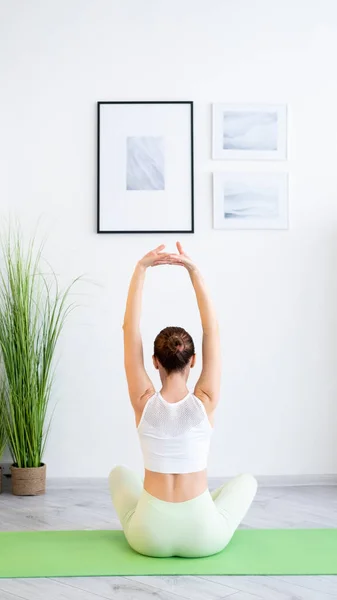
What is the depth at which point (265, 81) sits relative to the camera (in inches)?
159

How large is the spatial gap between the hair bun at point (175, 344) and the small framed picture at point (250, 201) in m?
1.55

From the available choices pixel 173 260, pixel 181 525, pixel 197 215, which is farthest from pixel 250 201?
pixel 181 525

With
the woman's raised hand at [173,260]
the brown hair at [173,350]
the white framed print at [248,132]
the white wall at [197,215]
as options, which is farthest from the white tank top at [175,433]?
the white framed print at [248,132]

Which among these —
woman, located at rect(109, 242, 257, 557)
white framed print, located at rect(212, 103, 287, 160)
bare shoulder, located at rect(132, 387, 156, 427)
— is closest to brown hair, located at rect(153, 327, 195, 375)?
woman, located at rect(109, 242, 257, 557)

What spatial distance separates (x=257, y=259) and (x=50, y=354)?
3.91ft

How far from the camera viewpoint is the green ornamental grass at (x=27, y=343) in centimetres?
370

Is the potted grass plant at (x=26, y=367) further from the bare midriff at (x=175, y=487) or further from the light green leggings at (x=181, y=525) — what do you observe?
the bare midriff at (x=175, y=487)

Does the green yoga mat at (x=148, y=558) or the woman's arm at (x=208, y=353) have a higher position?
the woman's arm at (x=208, y=353)

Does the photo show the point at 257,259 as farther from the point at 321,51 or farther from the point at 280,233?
the point at 321,51

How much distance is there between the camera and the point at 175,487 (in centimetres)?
252

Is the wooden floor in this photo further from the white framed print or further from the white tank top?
the white framed print

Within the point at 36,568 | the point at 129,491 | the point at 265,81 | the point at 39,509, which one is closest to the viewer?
the point at 36,568

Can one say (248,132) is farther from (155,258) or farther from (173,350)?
(173,350)

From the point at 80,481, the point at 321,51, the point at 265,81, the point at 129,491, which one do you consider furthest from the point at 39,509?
the point at 321,51
